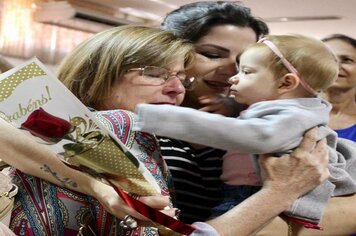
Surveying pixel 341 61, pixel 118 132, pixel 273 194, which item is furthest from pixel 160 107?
pixel 341 61

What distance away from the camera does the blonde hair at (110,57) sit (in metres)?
1.08

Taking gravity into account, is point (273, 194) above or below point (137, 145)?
below

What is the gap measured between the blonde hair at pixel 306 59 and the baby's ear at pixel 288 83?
0.01 m

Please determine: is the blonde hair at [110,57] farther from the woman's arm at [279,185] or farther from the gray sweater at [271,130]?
the woman's arm at [279,185]

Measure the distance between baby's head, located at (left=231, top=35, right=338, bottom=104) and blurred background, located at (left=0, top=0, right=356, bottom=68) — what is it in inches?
197

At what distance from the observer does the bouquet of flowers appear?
2.49ft

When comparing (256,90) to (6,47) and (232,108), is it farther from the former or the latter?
(6,47)

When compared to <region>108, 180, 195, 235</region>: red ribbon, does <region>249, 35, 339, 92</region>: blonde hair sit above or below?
above

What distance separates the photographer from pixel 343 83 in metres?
2.40

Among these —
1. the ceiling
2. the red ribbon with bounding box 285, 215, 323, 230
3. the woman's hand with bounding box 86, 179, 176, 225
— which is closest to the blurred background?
the ceiling

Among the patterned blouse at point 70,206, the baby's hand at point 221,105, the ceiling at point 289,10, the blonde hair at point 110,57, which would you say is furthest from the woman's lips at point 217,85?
the ceiling at point 289,10

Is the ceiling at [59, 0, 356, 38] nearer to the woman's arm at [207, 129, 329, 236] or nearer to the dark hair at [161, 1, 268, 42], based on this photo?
the dark hair at [161, 1, 268, 42]

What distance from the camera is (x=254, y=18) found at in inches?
62.4

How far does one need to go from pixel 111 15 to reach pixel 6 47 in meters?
1.57
